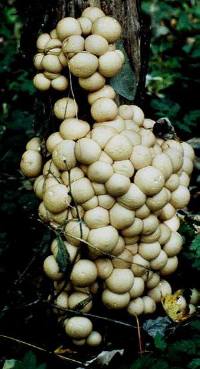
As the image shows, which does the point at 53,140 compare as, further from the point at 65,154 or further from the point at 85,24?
the point at 85,24

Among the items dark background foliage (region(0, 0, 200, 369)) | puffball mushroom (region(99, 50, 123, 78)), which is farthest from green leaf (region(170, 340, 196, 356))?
puffball mushroom (region(99, 50, 123, 78))

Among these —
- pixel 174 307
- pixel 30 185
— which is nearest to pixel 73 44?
pixel 174 307

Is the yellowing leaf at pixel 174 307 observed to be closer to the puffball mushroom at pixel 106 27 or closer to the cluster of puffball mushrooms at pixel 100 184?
the cluster of puffball mushrooms at pixel 100 184

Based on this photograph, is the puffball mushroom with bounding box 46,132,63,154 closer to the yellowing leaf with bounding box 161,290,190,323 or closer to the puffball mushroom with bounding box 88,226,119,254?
the puffball mushroom with bounding box 88,226,119,254

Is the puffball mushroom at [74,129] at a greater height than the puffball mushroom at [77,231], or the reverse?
the puffball mushroom at [74,129]

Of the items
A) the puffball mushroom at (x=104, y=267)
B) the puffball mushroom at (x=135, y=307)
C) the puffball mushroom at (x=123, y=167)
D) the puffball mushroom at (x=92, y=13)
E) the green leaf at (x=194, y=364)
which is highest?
the puffball mushroom at (x=92, y=13)

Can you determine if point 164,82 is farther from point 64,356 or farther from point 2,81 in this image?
point 64,356

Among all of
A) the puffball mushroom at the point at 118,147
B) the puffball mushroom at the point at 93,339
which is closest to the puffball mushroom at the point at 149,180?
the puffball mushroom at the point at 118,147

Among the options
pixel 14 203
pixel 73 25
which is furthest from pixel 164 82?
pixel 73 25
